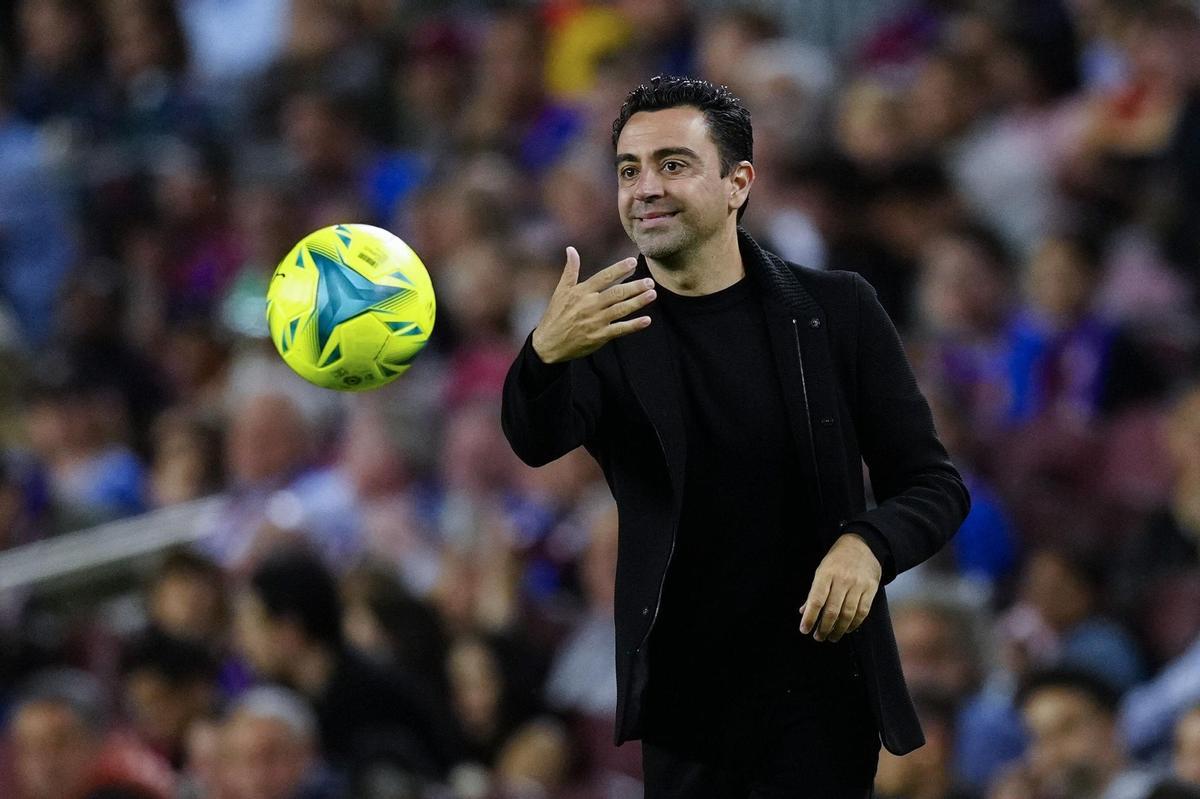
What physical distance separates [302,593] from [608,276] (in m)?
4.63

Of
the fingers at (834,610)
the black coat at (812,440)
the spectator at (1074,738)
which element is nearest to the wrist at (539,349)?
the black coat at (812,440)

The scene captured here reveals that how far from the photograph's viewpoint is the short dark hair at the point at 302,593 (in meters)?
8.44

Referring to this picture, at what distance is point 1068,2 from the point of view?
9859 mm

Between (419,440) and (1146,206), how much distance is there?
3.38m

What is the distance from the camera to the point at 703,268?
447cm

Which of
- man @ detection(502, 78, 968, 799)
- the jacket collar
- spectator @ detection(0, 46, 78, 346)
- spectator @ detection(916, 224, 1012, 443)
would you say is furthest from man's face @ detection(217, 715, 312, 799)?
spectator @ detection(0, 46, 78, 346)

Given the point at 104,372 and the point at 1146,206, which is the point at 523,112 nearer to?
the point at 104,372

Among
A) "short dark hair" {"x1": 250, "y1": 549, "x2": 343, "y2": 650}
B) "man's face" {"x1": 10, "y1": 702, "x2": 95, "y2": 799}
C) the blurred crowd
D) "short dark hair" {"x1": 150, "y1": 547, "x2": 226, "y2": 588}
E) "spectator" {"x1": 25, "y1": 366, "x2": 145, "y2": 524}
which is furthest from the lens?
"spectator" {"x1": 25, "y1": 366, "x2": 145, "y2": 524}

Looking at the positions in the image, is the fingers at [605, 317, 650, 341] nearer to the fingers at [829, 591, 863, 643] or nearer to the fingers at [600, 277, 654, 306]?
the fingers at [600, 277, 654, 306]

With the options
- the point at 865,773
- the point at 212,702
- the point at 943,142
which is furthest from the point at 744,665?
the point at 943,142

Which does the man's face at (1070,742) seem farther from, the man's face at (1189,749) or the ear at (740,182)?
the ear at (740,182)

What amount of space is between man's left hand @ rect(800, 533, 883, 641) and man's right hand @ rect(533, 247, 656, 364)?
0.58m

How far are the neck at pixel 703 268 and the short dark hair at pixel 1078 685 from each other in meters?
2.77

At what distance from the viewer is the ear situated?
448 cm
